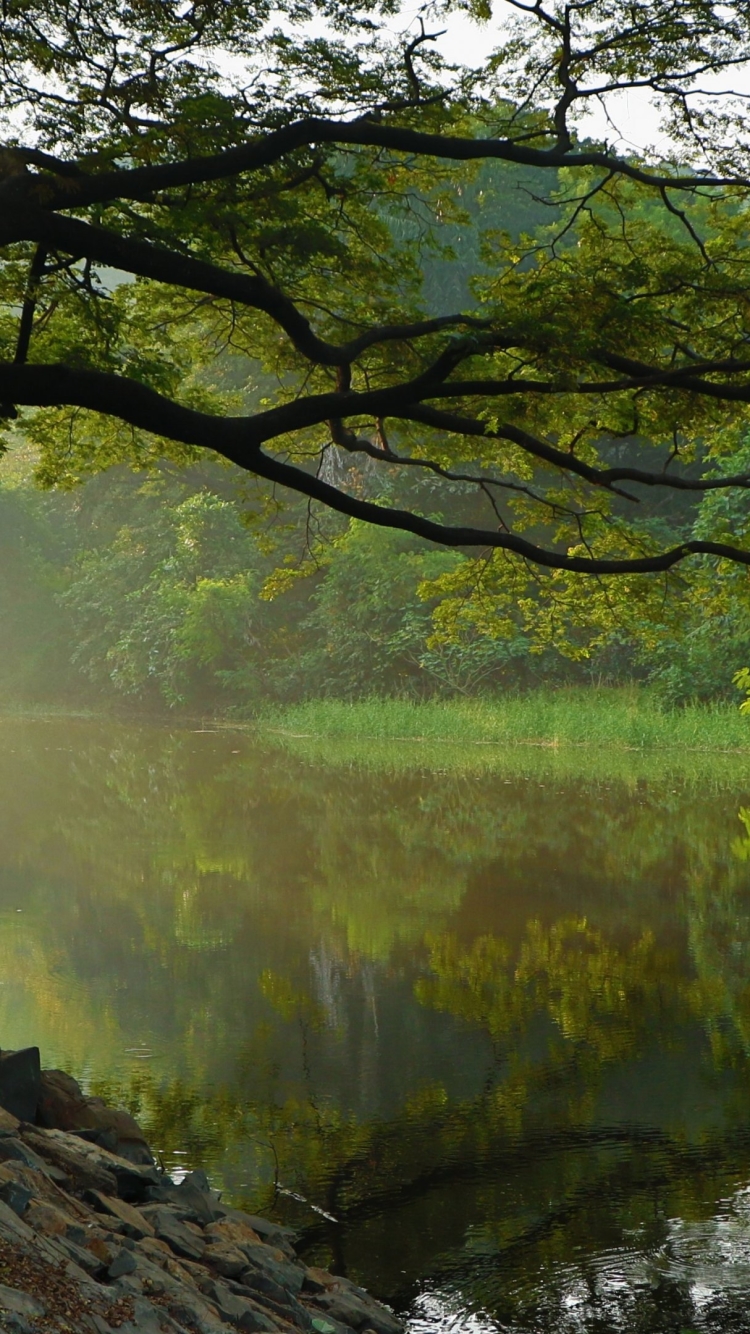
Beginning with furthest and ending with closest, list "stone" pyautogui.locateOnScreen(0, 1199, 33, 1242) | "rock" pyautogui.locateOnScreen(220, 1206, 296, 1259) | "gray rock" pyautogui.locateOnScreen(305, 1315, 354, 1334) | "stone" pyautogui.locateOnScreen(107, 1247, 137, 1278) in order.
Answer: "rock" pyautogui.locateOnScreen(220, 1206, 296, 1259), "gray rock" pyautogui.locateOnScreen(305, 1315, 354, 1334), "stone" pyautogui.locateOnScreen(107, 1247, 137, 1278), "stone" pyautogui.locateOnScreen(0, 1199, 33, 1242)

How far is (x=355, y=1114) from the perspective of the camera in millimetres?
6949

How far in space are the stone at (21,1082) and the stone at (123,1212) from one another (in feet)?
2.86

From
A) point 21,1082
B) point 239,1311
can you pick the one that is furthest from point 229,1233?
point 21,1082

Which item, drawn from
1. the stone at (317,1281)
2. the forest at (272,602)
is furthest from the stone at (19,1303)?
the forest at (272,602)

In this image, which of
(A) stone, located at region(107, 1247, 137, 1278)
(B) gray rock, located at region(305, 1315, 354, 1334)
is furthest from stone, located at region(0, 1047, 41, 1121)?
(B) gray rock, located at region(305, 1315, 354, 1334)

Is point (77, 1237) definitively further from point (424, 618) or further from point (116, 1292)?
point (424, 618)

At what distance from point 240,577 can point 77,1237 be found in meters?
28.2

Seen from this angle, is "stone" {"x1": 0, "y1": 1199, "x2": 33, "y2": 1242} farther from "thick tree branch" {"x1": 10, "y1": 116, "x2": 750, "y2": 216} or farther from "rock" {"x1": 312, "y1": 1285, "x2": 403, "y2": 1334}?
"thick tree branch" {"x1": 10, "y1": 116, "x2": 750, "y2": 216}

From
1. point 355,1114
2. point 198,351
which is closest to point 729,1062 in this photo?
point 355,1114

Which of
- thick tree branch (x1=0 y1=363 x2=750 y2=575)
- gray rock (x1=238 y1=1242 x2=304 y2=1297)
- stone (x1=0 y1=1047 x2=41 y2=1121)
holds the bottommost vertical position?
gray rock (x1=238 y1=1242 x2=304 y2=1297)

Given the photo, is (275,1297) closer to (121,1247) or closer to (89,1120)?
(121,1247)

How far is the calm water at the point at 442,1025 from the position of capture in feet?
17.9

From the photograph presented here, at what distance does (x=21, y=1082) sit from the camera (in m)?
5.59

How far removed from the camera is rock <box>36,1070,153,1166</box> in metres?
5.68
